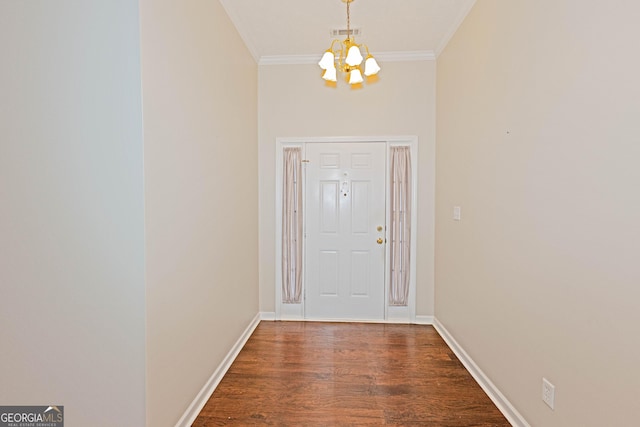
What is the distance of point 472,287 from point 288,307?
2.07 metres

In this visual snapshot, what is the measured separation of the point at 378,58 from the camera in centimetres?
357

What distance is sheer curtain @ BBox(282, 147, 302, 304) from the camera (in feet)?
12.2

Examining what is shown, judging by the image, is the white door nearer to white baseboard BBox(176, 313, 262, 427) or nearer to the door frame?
the door frame

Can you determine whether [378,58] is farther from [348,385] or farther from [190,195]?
[348,385]

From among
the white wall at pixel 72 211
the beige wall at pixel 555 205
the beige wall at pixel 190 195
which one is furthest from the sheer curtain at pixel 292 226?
the white wall at pixel 72 211

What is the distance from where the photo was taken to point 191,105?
2.01m

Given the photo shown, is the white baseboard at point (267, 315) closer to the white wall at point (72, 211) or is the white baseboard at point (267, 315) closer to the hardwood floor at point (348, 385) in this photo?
the hardwood floor at point (348, 385)

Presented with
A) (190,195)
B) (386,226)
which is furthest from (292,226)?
(190,195)

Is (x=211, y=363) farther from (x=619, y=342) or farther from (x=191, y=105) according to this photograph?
(x=619, y=342)

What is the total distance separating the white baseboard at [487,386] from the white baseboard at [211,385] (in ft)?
6.53

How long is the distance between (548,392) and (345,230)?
7.76ft

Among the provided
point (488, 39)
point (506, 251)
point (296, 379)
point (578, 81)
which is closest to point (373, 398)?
point (296, 379)

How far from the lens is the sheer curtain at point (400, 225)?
11.9ft

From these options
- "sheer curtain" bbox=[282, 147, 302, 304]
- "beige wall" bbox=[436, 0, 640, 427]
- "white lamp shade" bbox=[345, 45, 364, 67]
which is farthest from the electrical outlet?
"sheer curtain" bbox=[282, 147, 302, 304]
